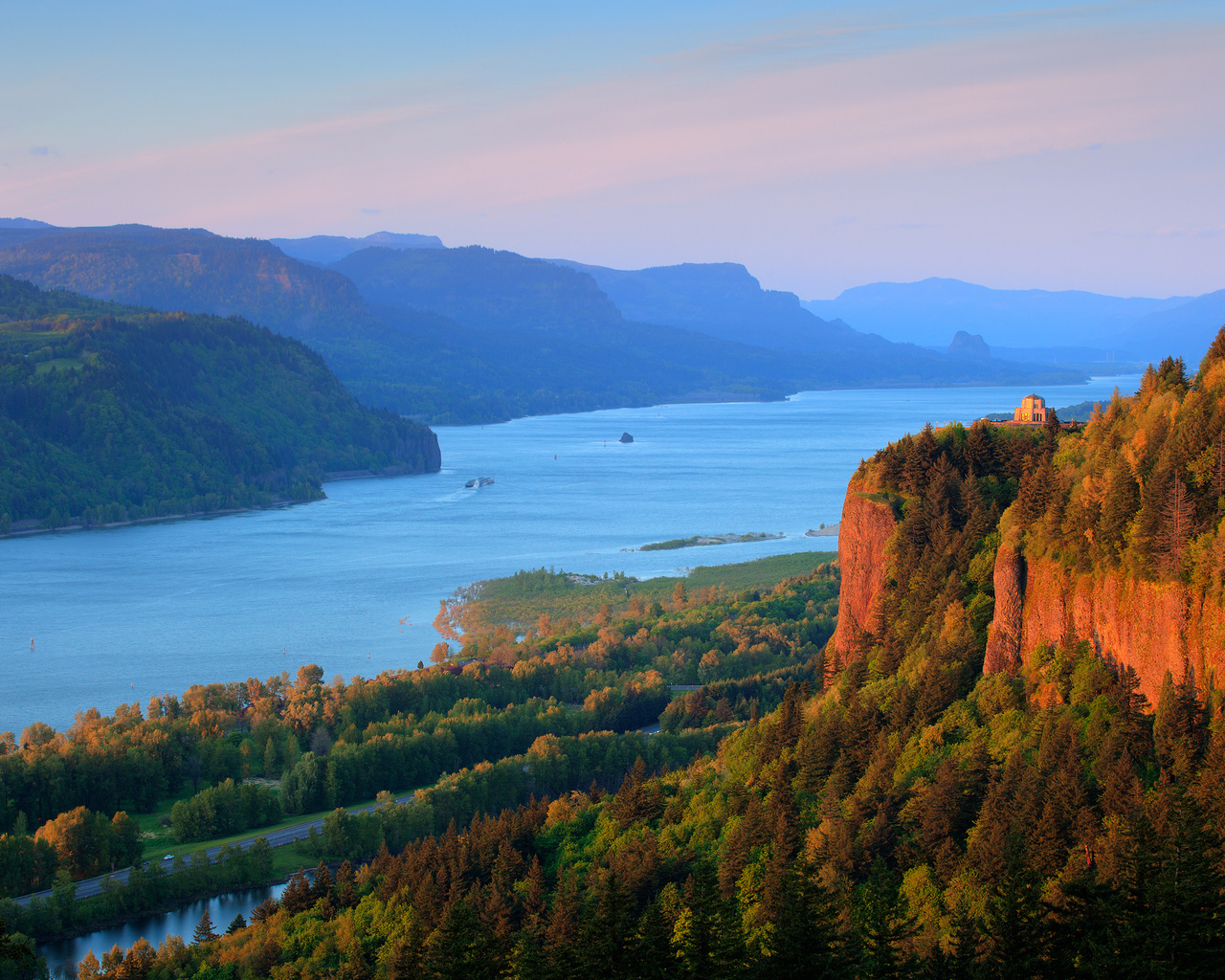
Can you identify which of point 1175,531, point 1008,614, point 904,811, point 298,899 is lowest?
point 298,899

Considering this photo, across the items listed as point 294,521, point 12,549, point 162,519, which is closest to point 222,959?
point 12,549

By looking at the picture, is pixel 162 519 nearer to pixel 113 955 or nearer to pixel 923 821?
pixel 113 955

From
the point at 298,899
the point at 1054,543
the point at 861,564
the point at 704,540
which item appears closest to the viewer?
the point at 1054,543

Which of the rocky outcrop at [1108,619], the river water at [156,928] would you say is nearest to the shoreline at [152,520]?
the river water at [156,928]

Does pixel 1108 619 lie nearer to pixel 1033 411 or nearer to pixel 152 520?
pixel 1033 411

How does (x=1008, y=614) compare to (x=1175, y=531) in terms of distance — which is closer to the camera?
(x=1175, y=531)

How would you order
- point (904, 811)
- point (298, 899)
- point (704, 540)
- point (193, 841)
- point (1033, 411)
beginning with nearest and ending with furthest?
point (904, 811)
point (298, 899)
point (193, 841)
point (1033, 411)
point (704, 540)

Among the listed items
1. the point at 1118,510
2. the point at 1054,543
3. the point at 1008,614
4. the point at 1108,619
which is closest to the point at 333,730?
the point at 1008,614

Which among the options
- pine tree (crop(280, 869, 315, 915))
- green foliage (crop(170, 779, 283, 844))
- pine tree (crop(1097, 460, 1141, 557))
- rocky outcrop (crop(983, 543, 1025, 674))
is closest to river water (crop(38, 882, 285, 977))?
pine tree (crop(280, 869, 315, 915))
